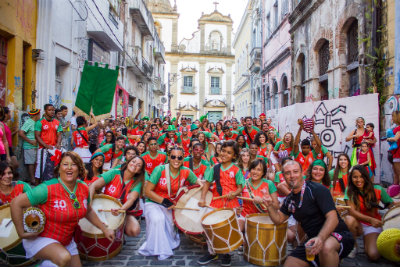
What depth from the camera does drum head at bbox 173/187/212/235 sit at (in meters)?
4.52

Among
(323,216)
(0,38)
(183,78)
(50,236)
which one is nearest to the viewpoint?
(50,236)

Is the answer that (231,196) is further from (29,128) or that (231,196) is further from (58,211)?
(29,128)

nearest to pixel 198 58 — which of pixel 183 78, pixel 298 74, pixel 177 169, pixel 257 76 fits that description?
pixel 183 78

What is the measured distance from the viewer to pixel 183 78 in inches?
1758

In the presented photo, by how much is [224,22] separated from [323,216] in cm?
4598

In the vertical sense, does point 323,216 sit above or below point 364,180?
below

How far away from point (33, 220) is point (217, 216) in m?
2.14

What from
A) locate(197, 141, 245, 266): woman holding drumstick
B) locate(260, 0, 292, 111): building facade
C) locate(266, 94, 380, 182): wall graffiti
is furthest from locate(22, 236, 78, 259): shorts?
locate(260, 0, 292, 111): building facade

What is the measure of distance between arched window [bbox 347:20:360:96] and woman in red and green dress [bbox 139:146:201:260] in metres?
7.48

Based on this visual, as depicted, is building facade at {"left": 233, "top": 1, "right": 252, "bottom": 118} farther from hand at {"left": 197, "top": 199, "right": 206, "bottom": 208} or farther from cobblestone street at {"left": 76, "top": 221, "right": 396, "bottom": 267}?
cobblestone street at {"left": 76, "top": 221, "right": 396, "bottom": 267}

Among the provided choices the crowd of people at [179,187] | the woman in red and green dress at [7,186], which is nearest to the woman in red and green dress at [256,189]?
the crowd of people at [179,187]

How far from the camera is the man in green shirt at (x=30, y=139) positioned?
23.5 ft

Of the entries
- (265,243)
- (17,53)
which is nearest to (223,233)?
(265,243)

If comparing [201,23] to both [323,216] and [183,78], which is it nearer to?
[183,78]
